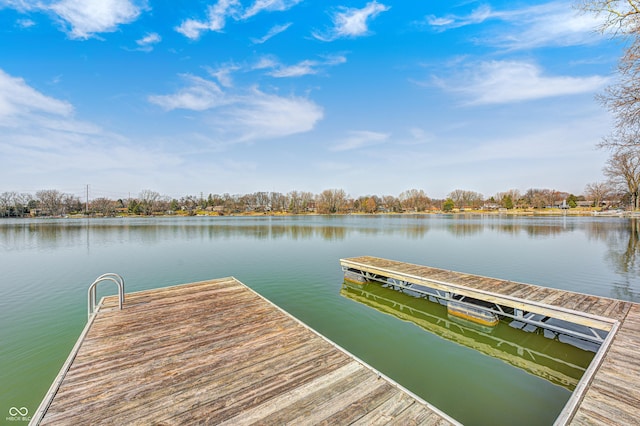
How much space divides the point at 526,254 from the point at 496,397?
1467cm

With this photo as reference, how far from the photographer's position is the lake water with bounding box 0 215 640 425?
4.50 metres

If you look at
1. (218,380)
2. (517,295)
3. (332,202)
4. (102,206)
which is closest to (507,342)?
(517,295)

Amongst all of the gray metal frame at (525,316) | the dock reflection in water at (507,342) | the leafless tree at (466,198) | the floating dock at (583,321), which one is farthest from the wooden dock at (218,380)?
the leafless tree at (466,198)

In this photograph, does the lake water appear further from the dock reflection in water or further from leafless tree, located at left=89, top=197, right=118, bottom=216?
leafless tree, located at left=89, top=197, right=118, bottom=216

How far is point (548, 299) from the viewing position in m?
6.74

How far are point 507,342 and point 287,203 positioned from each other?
105 meters

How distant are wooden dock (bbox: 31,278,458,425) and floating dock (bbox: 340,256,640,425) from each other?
6.16ft

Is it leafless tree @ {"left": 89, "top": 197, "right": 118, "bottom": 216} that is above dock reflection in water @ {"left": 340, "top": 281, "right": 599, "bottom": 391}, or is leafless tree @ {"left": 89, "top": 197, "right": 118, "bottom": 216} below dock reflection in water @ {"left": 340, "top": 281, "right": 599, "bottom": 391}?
above

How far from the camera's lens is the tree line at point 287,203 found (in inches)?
3172

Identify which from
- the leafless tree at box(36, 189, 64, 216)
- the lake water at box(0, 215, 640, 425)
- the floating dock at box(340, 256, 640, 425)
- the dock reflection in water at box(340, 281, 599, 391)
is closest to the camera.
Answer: the floating dock at box(340, 256, 640, 425)

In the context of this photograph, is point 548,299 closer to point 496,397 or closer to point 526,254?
point 496,397

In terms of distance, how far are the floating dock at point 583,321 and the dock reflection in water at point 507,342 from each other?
0.34 meters

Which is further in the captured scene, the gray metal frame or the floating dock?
the gray metal frame

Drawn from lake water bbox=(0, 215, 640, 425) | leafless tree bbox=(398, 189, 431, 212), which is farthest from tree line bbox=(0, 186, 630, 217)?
lake water bbox=(0, 215, 640, 425)
